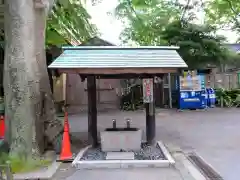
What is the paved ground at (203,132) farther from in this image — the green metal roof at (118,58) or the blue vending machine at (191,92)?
the green metal roof at (118,58)

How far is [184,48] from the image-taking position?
20047 millimetres

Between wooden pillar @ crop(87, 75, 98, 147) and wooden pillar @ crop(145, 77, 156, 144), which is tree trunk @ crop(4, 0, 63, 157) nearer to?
wooden pillar @ crop(87, 75, 98, 147)

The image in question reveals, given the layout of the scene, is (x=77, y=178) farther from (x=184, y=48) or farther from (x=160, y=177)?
(x=184, y=48)

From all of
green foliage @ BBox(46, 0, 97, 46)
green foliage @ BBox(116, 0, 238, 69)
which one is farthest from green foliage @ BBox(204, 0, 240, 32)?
green foliage @ BBox(46, 0, 97, 46)

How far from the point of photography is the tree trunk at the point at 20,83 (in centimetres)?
814

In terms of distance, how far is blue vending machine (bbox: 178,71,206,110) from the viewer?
62.8ft

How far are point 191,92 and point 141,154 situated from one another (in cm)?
1117

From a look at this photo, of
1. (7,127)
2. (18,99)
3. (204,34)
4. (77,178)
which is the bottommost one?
(77,178)

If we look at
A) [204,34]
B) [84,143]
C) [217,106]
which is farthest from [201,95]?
[84,143]

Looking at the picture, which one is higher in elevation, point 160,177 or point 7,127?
point 7,127

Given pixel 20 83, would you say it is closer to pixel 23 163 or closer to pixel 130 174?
pixel 23 163

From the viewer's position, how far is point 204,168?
7.51m

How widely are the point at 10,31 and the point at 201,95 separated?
42.5 ft

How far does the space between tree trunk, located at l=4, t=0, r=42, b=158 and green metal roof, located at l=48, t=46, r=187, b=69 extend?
72cm
